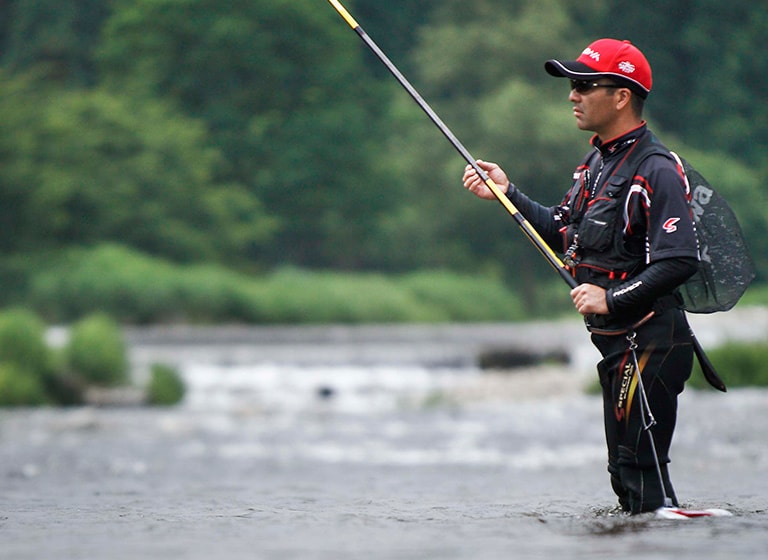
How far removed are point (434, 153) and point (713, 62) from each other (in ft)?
28.5

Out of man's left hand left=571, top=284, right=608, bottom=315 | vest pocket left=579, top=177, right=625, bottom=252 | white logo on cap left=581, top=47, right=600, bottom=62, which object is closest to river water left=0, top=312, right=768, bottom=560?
man's left hand left=571, top=284, right=608, bottom=315

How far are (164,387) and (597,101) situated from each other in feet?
50.6

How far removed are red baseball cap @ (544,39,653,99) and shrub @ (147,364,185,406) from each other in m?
15.2

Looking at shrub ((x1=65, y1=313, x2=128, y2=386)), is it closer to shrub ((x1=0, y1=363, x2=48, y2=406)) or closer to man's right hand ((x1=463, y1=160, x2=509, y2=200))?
shrub ((x1=0, y1=363, x2=48, y2=406))

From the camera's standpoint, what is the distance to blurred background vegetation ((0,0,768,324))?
43.1 meters

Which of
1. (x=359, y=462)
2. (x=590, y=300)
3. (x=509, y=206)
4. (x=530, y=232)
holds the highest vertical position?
(x=509, y=206)

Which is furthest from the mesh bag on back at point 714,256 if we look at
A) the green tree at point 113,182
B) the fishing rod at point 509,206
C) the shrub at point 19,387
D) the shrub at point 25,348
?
the green tree at point 113,182

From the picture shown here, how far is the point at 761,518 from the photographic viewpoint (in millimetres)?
5398

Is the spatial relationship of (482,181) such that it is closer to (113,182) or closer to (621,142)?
(621,142)

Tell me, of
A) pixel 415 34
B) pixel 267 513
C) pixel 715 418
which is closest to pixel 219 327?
pixel 715 418

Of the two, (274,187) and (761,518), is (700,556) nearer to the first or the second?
(761,518)

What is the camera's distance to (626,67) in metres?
5.39

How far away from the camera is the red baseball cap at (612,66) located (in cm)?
539

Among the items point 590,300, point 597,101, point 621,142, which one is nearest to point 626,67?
point 597,101
